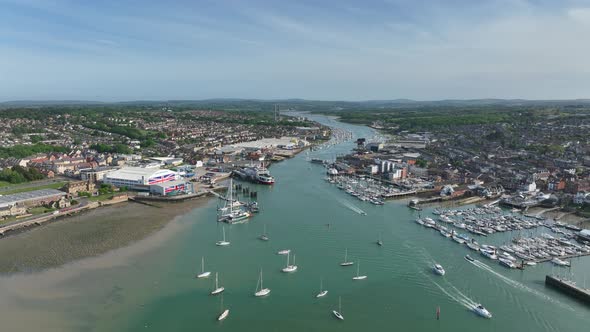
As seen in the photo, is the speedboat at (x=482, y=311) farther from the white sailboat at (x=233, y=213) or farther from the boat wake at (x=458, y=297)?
the white sailboat at (x=233, y=213)

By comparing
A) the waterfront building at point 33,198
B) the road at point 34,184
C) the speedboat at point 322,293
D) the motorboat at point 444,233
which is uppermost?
the waterfront building at point 33,198

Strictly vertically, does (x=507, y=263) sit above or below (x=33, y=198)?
below

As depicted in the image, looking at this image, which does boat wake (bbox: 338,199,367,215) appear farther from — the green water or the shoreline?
the shoreline

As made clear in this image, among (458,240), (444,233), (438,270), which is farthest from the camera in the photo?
(444,233)

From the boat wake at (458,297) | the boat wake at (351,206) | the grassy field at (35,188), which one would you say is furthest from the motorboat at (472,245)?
the grassy field at (35,188)

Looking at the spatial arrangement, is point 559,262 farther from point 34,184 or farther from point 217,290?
point 34,184

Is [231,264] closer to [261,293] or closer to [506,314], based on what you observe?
[261,293]

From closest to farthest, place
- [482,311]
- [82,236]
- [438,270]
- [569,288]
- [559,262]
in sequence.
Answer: [482,311], [569,288], [438,270], [559,262], [82,236]

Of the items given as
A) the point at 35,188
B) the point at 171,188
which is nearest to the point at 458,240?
the point at 171,188

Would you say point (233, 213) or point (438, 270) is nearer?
point (438, 270)
